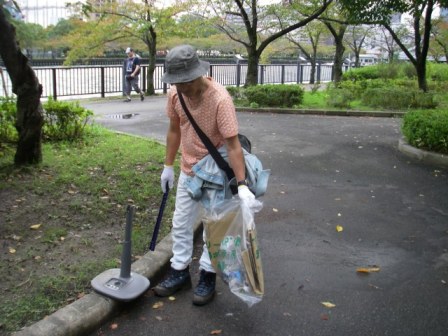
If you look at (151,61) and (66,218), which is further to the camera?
(151,61)

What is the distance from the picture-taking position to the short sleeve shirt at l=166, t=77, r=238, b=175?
3104 millimetres

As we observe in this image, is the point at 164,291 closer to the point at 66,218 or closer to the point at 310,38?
the point at 66,218

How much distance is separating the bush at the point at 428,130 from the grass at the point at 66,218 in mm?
4044

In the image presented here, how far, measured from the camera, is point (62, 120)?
26.5ft

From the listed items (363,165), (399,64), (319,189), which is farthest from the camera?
(399,64)

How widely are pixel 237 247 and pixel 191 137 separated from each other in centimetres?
79

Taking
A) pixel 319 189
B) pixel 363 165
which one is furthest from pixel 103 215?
pixel 363 165

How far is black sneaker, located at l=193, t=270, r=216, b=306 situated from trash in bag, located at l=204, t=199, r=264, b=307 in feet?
1.00

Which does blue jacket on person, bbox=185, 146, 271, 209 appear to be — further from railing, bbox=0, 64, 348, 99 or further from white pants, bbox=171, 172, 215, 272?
railing, bbox=0, 64, 348, 99

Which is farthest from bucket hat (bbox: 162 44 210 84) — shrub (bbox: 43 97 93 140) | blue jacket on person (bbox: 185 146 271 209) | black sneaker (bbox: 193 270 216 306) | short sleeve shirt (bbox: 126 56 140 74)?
short sleeve shirt (bbox: 126 56 140 74)

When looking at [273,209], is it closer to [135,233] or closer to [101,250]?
[135,233]

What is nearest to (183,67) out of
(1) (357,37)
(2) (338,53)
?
(2) (338,53)

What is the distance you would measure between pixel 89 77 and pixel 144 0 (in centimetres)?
392

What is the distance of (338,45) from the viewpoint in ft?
67.9
